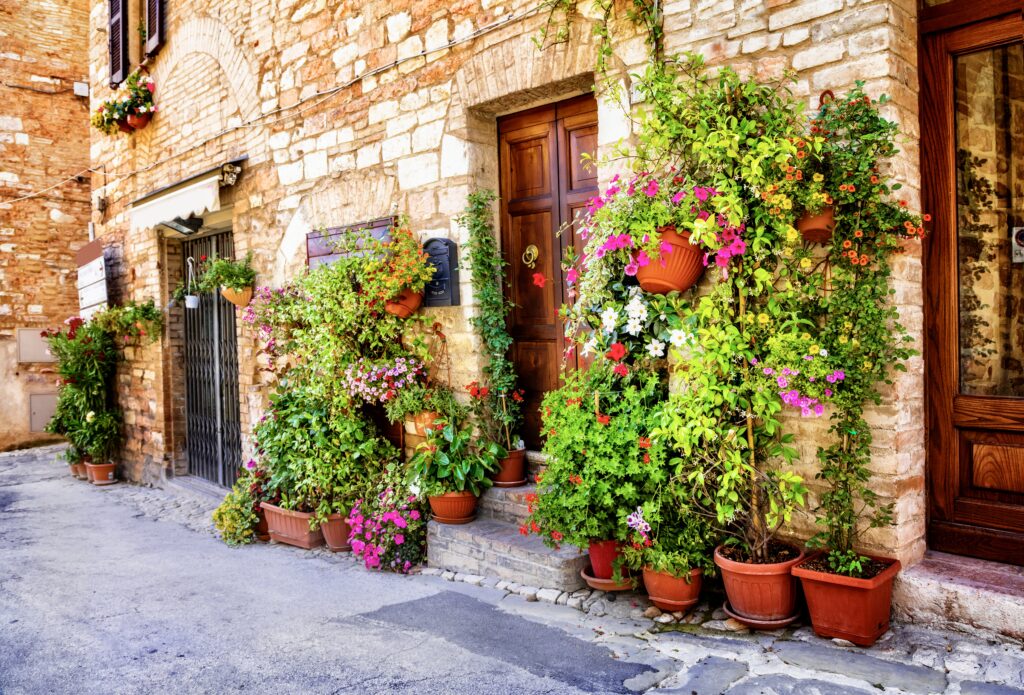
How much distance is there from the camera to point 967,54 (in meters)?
3.63

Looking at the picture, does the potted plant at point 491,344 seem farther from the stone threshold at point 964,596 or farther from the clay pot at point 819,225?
the stone threshold at point 964,596

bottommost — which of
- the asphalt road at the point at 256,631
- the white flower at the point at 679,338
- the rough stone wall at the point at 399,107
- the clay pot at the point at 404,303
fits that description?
the asphalt road at the point at 256,631

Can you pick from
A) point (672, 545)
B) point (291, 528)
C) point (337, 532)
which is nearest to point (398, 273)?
point (337, 532)

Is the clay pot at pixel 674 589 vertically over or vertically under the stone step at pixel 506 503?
under

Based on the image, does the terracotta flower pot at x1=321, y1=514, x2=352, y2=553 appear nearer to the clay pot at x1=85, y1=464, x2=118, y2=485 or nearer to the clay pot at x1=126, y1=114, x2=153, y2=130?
the clay pot at x1=85, y1=464, x2=118, y2=485

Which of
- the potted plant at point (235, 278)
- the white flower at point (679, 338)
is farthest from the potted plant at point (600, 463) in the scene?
the potted plant at point (235, 278)

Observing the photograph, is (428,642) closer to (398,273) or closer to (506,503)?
(506,503)

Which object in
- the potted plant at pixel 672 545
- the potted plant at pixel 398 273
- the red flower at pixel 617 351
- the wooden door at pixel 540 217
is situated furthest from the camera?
the potted plant at pixel 398 273

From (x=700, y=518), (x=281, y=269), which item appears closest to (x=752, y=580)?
(x=700, y=518)

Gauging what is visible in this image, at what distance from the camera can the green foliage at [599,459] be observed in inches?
148

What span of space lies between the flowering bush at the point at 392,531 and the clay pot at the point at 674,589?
1764 mm

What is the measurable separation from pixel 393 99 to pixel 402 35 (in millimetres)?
430

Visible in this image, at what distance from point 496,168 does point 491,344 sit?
1176 millimetres

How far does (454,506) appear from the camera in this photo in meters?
4.95
